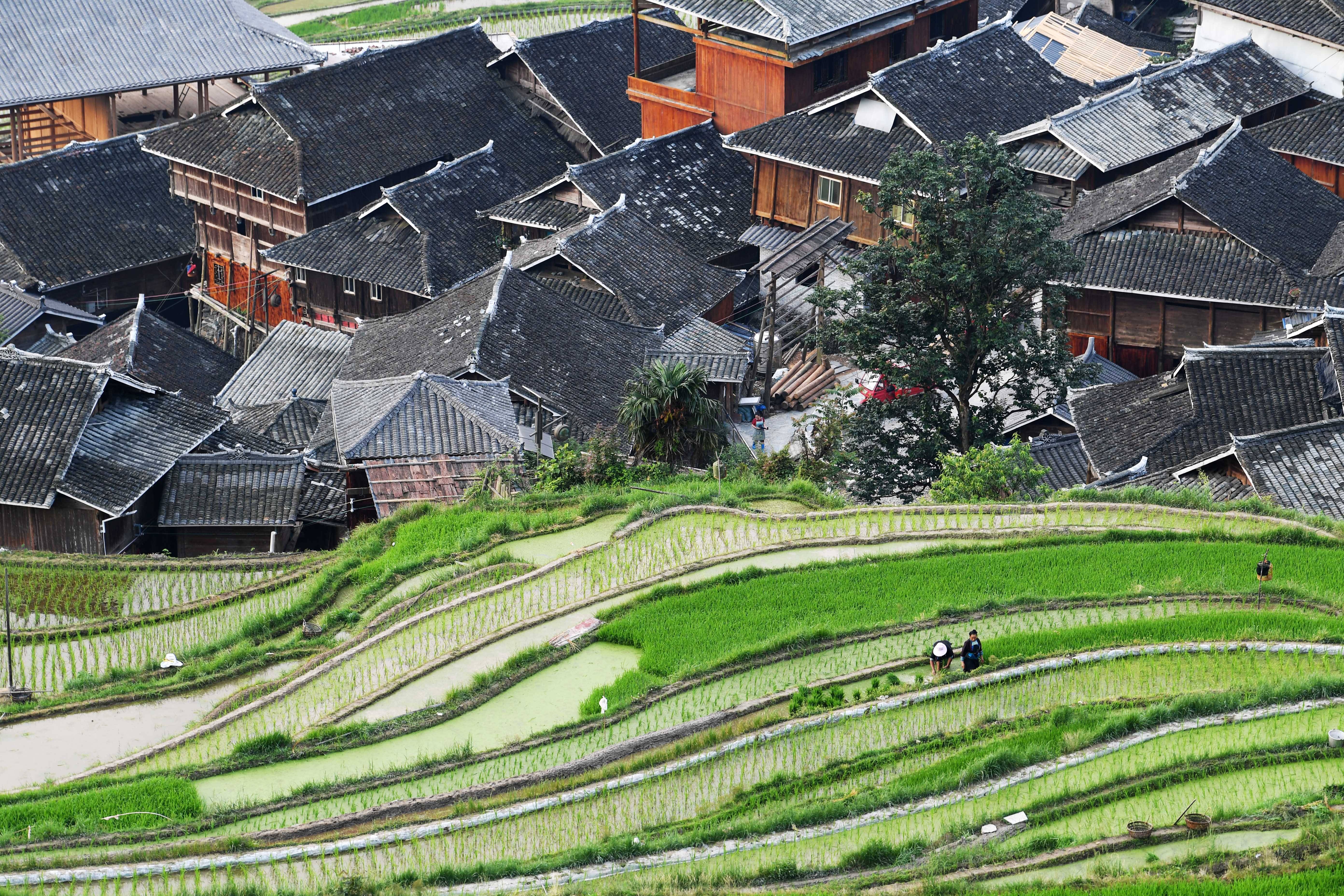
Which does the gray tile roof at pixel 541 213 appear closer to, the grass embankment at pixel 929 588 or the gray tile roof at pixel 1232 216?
the gray tile roof at pixel 1232 216

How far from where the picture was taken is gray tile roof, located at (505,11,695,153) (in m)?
41.3

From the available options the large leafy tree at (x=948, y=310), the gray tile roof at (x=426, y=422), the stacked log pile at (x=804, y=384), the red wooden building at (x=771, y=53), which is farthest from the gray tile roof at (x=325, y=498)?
the red wooden building at (x=771, y=53)

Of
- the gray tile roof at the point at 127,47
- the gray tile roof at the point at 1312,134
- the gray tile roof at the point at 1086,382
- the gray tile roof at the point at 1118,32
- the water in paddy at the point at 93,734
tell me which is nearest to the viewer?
the water in paddy at the point at 93,734

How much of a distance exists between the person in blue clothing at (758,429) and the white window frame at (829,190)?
5.86 m

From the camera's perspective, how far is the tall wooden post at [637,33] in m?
39.4

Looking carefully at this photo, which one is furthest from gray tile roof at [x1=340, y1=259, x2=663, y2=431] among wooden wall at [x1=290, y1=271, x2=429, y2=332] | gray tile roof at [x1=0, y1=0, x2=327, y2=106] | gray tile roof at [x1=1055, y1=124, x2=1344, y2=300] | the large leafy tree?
gray tile roof at [x1=0, y1=0, x2=327, y2=106]

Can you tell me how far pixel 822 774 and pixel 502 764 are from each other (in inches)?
133

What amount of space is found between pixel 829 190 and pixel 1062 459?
10948mm

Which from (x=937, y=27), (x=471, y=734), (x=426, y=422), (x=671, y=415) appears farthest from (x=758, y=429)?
(x=937, y=27)

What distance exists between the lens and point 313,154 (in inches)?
1543

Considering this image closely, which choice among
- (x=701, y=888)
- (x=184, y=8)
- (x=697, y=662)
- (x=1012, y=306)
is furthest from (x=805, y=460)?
(x=184, y=8)

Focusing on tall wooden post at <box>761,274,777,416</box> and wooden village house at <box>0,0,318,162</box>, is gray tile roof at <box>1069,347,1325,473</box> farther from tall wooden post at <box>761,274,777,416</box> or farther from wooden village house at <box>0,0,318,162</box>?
wooden village house at <box>0,0,318,162</box>

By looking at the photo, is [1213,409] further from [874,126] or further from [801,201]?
[801,201]

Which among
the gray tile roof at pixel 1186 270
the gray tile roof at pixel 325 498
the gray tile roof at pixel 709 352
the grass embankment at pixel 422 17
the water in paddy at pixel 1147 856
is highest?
the grass embankment at pixel 422 17
